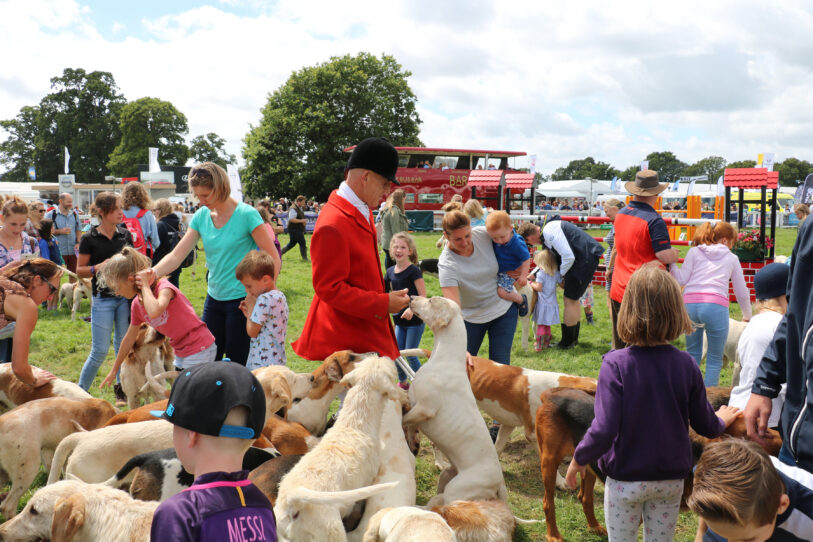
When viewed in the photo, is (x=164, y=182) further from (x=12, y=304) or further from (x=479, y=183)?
(x=12, y=304)

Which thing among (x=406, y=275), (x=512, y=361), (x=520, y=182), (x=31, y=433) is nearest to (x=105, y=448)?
(x=31, y=433)

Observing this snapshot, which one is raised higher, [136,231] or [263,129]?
[263,129]

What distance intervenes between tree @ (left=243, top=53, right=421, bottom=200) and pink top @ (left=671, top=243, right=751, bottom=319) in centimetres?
3695

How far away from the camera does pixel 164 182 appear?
1783 inches

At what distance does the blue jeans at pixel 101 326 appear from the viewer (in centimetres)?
556

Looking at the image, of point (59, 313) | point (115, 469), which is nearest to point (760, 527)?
point (115, 469)

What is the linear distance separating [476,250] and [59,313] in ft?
30.8

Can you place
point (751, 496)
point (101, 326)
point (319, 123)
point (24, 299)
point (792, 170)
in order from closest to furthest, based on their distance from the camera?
point (751, 496) < point (24, 299) < point (101, 326) < point (319, 123) < point (792, 170)

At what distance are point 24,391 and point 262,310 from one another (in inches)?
78.2

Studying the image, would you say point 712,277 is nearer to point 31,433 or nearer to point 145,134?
point 31,433

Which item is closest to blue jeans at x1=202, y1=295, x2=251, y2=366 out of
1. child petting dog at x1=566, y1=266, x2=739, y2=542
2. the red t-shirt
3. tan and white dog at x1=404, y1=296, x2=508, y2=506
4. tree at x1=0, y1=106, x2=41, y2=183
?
tan and white dog at x1=404, y1=296, x2=508, y2=506

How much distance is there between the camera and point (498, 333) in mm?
5254

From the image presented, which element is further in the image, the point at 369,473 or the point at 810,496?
the point at 369,473

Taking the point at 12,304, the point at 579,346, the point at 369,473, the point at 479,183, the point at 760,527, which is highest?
the point at 479,183
